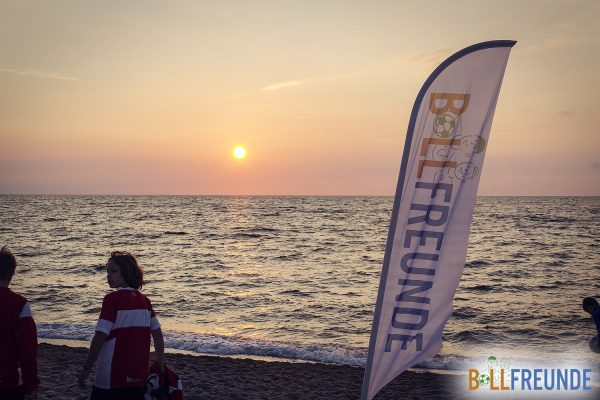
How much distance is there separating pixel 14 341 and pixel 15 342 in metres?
0.01

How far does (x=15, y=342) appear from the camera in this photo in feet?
12.3

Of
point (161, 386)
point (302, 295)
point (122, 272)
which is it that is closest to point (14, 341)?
point (122, 272)

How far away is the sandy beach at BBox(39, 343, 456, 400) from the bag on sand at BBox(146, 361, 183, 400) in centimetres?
469

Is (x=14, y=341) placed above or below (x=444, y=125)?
below

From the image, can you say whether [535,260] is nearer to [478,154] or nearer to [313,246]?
[313,246]

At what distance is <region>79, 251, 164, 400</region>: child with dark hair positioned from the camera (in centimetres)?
362

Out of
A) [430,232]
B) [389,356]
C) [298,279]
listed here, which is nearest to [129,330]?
[389,356]

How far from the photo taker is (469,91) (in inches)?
181

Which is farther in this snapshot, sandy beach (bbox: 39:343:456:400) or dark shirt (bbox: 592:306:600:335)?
sandy beach (bbox: 39:343:456:400)

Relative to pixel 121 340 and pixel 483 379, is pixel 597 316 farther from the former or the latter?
pixel 121 340

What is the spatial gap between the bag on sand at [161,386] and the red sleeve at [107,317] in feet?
1.97

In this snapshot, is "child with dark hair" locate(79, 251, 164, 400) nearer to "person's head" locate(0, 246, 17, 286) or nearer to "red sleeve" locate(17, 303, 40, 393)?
"red sleeve" locate(17, 303, 40, 393)

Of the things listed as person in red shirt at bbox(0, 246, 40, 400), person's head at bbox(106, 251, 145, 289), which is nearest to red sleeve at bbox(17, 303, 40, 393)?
person in red shirt at bbox(0, 246, 40, 400)

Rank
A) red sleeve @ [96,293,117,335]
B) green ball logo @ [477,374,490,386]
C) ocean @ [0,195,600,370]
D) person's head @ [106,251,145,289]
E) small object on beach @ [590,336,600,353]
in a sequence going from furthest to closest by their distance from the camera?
1. ocean @ [0,195,600,370]
2. green ball logo @ [477,374,490,386]
3. small object on beach @ [590,336,600,353]
4. person's head @ [106,251,145,289]
5. red sleeve @ [96,293,117,335]
